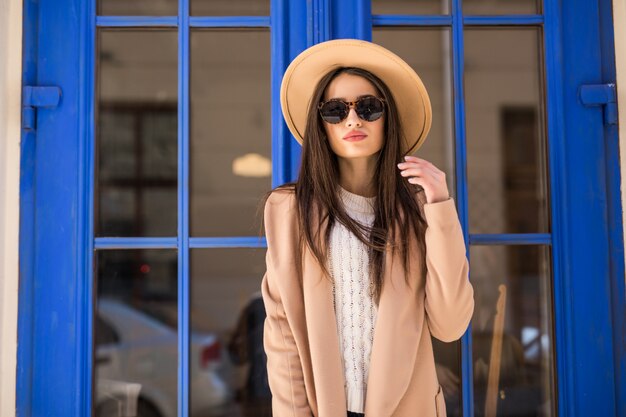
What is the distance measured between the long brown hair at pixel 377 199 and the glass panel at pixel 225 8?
0.63 m

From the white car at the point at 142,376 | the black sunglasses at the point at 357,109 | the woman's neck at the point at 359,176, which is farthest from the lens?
the white car at the point at 142,376

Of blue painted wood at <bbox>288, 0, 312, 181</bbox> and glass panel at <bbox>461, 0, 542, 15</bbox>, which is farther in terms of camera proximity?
glass panel at <bbox>461, 0, 542, 15</bbox>

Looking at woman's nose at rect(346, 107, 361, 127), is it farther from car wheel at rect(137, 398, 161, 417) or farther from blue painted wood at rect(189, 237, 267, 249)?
car wheel at rect(137, 398, 161, 417)

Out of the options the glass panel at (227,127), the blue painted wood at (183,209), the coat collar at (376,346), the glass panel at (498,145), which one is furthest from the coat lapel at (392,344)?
the glass panel at (498,145)

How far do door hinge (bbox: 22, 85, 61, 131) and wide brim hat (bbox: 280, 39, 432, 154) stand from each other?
86 centimetres

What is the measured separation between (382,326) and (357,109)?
591 millimetres

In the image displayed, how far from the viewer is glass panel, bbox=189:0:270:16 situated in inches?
86.0

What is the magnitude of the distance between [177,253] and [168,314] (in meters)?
0.28

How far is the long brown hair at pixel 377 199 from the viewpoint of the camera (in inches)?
64.5

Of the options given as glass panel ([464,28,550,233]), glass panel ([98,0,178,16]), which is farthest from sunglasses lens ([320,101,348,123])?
glass panel ([464,28,550,233])

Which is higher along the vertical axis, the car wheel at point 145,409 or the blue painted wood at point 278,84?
the blue painted wood at point 278,84

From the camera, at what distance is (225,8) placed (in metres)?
2.22

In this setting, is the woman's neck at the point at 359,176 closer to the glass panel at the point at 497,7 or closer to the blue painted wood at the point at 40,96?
the glass panel at the point at 497,7

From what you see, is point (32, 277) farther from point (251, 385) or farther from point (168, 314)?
point (251, 385)
